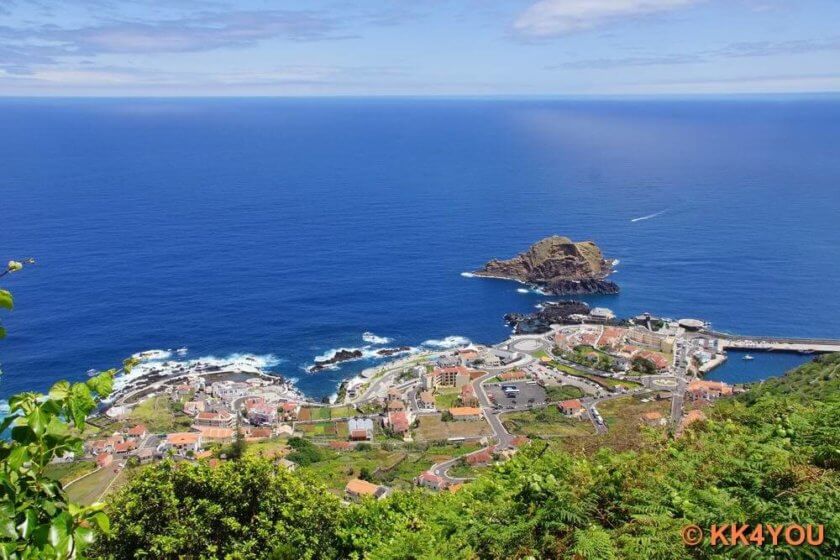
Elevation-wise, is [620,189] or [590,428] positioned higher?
[620,189]

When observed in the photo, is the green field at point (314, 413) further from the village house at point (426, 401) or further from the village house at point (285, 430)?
the village house at point (426, 401)

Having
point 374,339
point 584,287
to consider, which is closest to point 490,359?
point 374,339

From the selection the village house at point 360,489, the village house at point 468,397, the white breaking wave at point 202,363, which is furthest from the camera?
the white breaking wave at point 202,363

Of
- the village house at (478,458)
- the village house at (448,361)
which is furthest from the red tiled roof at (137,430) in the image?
the village house at (448,361)

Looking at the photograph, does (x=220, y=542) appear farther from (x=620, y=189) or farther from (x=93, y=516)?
(x=620, y=189)

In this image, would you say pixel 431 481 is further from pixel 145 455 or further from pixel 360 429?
pixel 145 455

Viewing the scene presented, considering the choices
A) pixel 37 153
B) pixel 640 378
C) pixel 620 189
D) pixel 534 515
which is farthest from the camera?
pixel 37 153

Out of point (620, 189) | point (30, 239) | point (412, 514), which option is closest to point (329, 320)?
point (30, 239)
